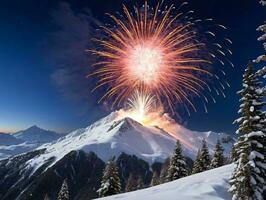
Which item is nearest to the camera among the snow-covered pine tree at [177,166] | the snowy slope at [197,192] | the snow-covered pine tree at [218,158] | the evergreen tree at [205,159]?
the snowy slope at [197,192]

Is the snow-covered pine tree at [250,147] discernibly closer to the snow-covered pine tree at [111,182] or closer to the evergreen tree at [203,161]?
the snow-covered pine tree at [111,182]

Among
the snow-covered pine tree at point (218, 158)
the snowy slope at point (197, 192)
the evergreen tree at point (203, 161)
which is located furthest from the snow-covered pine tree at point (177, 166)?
the snowy slope at point (197, 192)

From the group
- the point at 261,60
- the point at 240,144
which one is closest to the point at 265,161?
the point at 240,144

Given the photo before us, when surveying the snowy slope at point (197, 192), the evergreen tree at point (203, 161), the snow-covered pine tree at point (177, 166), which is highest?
the evergreen tree at point (203, 161)

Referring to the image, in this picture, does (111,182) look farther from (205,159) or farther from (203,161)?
(205,159)

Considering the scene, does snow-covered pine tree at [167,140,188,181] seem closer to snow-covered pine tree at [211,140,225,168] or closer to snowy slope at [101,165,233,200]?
snow-covered pine tree at [211,140,225,168]

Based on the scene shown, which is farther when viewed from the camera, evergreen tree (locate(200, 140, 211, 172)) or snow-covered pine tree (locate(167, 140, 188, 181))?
evergreen tree (locate(200, 140, 211, 172))

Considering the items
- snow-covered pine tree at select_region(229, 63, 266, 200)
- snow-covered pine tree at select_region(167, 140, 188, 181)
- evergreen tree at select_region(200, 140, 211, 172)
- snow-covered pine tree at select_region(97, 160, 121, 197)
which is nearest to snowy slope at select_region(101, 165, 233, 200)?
snow-covered pine tree at select_region(229, 63, 266, 200)

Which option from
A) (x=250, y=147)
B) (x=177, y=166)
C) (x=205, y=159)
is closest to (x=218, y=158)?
(x=205, y=159)
